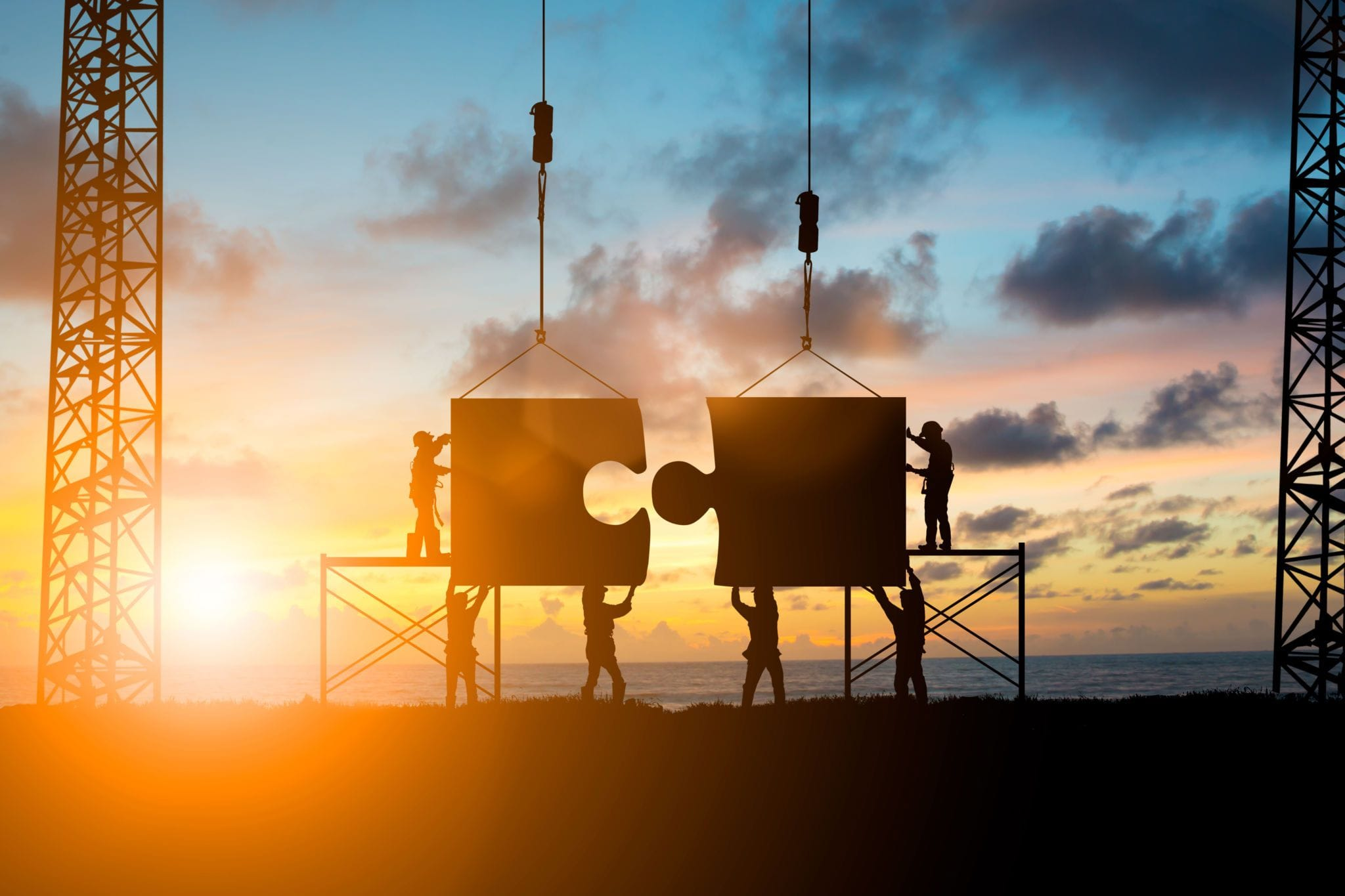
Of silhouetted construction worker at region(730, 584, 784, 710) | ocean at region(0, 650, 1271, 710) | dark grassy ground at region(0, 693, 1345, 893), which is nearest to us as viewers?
dark grassy ground at region(0, 693, 1345, 893)

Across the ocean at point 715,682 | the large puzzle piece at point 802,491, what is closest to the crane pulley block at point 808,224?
the large puzzle piece at point 802,491

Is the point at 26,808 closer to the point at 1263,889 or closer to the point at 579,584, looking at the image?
the point at 579,584

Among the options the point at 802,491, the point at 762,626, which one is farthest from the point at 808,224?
the point at 762,626

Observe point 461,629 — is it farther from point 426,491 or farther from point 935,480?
point 935,480

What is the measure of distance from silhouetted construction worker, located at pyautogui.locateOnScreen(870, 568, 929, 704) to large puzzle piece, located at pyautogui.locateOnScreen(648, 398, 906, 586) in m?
0.68

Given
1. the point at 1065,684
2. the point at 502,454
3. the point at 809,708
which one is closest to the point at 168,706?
the point at 502,454

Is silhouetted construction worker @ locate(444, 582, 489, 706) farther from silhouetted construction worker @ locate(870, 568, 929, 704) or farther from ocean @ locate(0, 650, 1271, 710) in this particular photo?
ocean @ locate(0, 650, 1271, 710)

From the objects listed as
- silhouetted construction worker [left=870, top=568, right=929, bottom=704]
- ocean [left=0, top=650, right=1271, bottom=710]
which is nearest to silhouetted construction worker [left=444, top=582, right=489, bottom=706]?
silhouetted construction worker [left=870, top=568, right=929, bottom=704]

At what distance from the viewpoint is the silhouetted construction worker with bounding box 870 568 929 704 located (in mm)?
18062

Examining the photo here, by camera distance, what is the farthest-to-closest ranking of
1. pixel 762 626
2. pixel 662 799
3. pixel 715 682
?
1. pixel 715 682
2. pixel 762 626
3. pixel 662 799

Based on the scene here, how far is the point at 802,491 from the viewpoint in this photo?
17.3m

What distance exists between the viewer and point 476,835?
13.7 meters

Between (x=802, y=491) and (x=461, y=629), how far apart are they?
5.47 metres

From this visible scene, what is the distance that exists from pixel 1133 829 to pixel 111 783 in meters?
12.5
